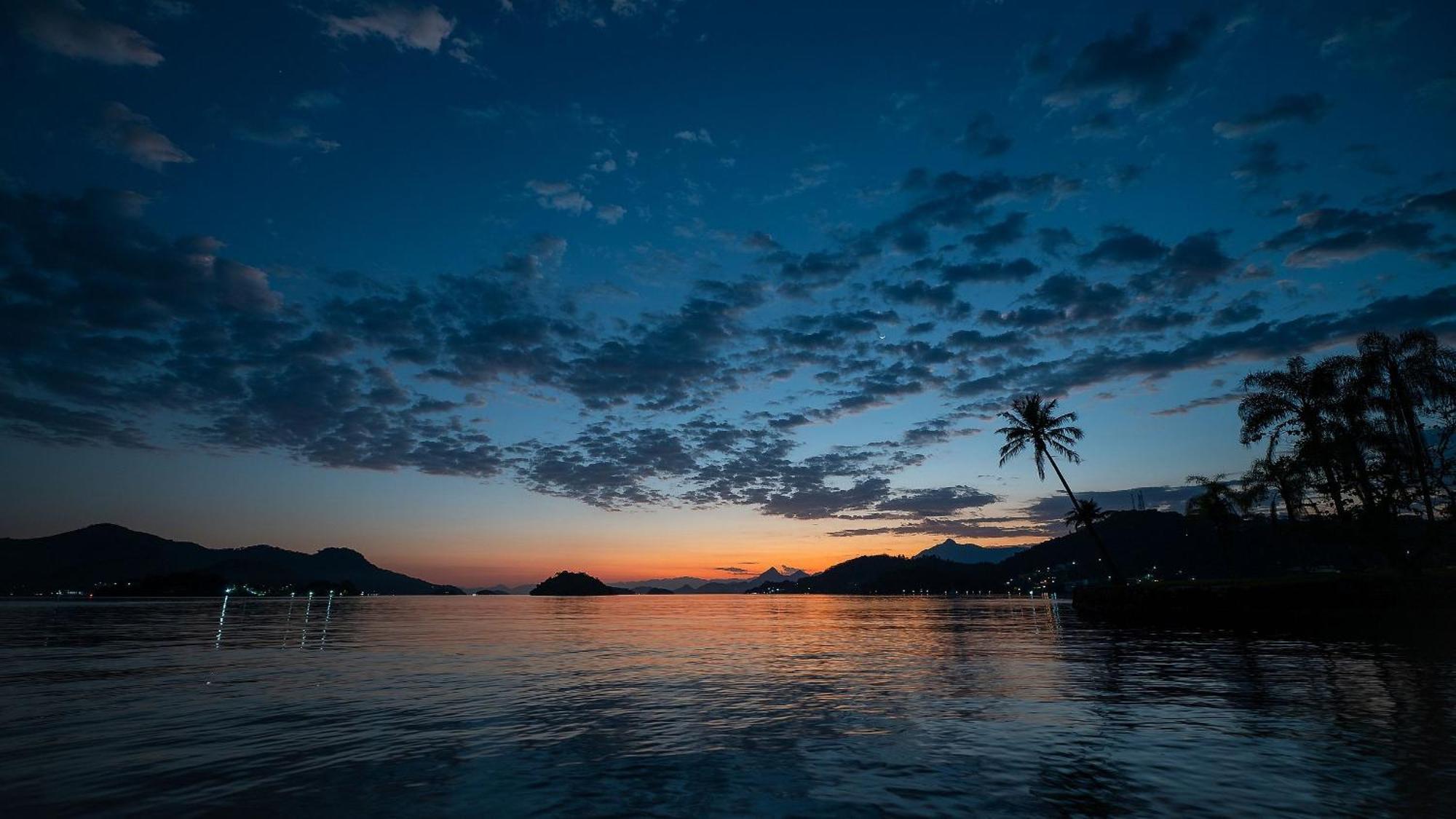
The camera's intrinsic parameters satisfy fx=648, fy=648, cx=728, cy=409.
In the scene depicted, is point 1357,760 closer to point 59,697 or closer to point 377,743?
point 377,743

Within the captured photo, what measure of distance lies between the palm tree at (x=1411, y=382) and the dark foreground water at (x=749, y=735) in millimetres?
23148

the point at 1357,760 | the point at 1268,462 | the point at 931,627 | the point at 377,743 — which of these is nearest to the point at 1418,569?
the point at 1268,462

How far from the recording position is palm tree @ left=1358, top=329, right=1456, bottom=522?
43094 millimetres

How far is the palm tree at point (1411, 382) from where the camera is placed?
43.1m

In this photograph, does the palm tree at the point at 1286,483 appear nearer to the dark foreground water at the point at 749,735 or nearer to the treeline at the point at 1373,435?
the treeline at the point at 1373,435

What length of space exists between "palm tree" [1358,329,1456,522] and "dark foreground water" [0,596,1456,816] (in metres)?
23.1

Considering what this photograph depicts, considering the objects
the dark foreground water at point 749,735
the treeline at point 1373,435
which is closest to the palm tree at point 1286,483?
the treeline at point 1373,435

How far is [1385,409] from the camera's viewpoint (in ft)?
149

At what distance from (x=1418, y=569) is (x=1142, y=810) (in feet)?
172

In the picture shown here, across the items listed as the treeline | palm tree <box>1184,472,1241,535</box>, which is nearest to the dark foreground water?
the treeline

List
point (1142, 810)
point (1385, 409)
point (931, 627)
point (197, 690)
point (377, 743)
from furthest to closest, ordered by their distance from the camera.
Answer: point (931, 627)
point (1385, 409)
point (197, 690)
point (377, 743)
point (1142, 810)

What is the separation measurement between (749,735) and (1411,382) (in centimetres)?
5565

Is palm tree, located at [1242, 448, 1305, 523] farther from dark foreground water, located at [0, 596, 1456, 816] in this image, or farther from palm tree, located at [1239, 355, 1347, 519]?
dark foreground water, located at [0, 596, 1456, 816]

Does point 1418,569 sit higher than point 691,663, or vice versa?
point 1418,569
